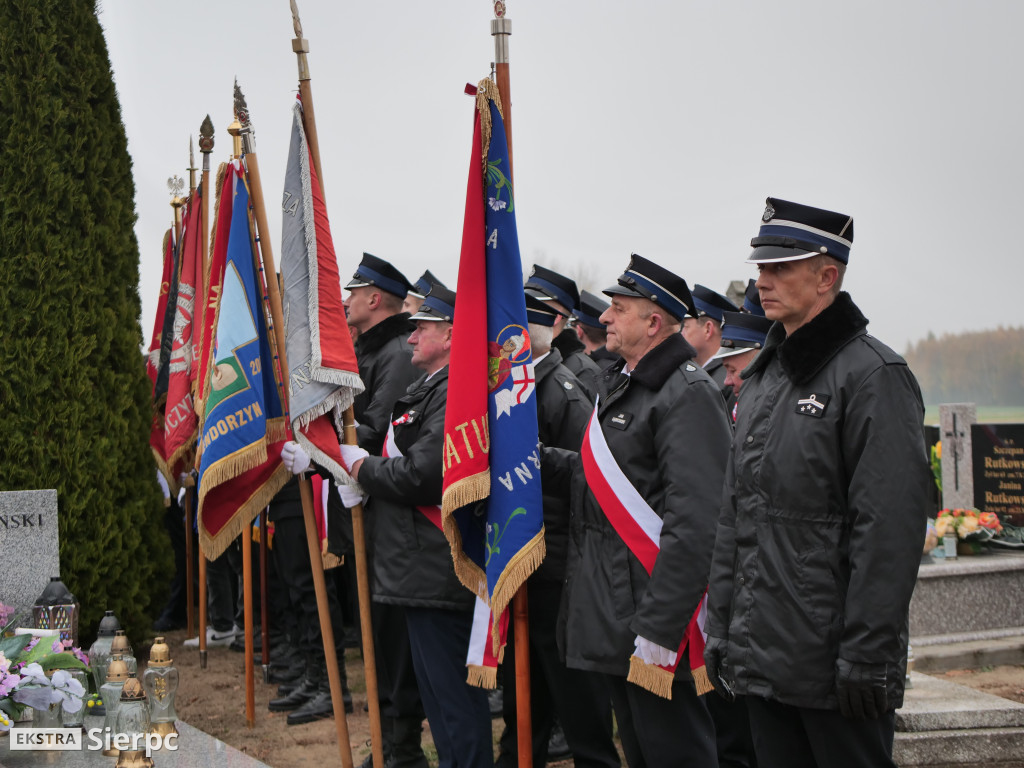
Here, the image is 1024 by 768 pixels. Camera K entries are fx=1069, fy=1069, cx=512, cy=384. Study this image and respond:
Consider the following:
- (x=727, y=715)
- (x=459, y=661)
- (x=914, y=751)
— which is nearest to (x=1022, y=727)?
(x=914, y=751)

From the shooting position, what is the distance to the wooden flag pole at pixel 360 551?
4.58 m

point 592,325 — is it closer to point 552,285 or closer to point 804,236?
point 552,285

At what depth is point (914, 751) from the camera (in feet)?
17.0

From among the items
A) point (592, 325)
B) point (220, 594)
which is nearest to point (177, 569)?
point (220, 594)

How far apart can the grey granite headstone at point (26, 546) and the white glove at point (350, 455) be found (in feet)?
7.19

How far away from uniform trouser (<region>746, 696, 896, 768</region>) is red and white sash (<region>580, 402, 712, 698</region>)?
0.49 m

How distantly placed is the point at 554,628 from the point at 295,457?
1.44 m

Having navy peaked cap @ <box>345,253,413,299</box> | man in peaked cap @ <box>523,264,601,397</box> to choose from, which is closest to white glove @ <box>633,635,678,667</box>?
man in peaked cap @ <box>523,264,601,397</box>

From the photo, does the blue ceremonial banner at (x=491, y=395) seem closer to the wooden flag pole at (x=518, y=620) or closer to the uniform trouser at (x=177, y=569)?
the wooden flag pole at (x=518, y=620)

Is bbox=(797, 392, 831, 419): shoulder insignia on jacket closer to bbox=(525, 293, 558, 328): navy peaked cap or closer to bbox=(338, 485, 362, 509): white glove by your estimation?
bbox=(525, 293, 558, 328): navy peaked cap

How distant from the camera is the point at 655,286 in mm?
3865

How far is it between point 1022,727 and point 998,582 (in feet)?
8.09

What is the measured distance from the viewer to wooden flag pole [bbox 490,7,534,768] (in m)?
3.90

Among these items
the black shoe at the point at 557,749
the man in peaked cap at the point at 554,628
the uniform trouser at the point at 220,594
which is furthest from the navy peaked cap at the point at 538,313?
the uniform trouser at the point at 220,594
